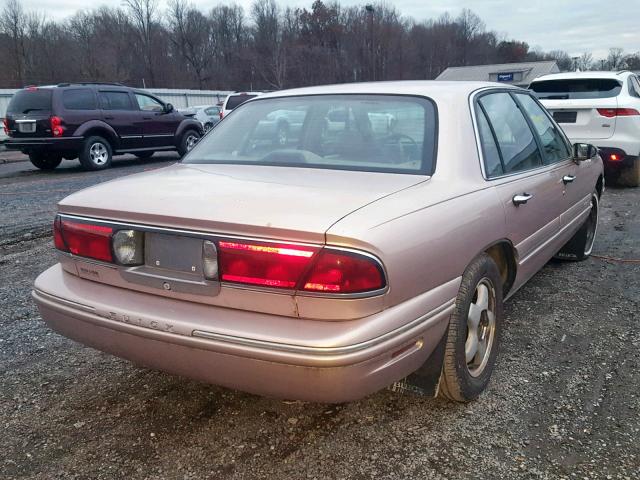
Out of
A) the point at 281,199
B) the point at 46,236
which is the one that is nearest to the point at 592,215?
the point at 281,199

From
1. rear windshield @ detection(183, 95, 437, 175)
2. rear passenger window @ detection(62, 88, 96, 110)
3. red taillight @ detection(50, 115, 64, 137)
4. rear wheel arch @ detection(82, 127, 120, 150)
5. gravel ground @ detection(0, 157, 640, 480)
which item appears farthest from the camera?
rear wheel arch @ detection(82, 127, 120, 150)

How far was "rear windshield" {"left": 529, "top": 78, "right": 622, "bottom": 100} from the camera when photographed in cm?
812

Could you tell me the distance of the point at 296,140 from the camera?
3092mm

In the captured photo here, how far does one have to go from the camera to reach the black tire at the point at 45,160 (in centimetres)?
1259

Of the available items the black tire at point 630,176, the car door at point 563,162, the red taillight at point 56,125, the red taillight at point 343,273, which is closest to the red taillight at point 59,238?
the red taillight at point 343,273

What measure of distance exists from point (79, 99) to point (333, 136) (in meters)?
10.7

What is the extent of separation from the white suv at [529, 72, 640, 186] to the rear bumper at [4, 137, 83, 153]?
8.95m

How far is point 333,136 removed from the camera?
2.99 meters

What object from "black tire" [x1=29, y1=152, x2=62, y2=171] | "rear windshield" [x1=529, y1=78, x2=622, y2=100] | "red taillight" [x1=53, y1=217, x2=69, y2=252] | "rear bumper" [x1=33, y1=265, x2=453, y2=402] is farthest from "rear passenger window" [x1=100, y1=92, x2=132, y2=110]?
"rear bumper" [x1=33, y1=265, x2=453, y2=402]

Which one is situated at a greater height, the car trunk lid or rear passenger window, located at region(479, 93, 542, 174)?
rear passenger window, located at region(479, 93, 542, 174)

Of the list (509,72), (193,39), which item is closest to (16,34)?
(193,39)

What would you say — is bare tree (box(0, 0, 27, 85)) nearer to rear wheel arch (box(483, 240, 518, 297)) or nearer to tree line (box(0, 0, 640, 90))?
tree line (box(0, 0, 640, 90))

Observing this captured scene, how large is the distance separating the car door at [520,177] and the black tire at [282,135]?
1.02m

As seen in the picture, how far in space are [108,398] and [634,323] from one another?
3.14 meters
